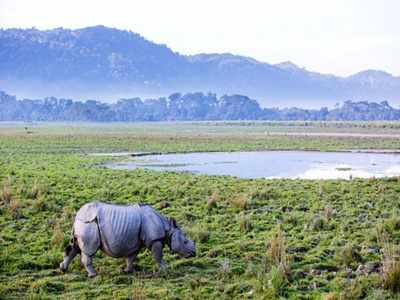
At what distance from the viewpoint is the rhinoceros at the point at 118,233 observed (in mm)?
11211

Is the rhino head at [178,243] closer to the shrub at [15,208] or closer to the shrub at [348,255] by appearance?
the shrub at [348,255]

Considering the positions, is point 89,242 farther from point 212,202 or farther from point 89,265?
point 212,202

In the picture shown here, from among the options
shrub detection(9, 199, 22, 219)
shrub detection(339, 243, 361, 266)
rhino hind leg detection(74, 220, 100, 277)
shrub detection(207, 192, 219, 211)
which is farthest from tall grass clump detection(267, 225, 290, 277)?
shrub detection(9, 199, 22, 219)

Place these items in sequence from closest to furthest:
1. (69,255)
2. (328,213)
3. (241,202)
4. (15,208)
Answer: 1. (69,255)
2. (328,213)
3. (15,208)
4. (241,202)

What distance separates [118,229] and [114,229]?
0.07 meters

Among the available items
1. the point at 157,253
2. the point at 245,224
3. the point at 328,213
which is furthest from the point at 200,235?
the point at 328,213

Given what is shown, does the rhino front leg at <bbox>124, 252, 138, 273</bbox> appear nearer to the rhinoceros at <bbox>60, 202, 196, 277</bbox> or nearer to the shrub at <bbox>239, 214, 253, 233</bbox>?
the rhinoceros at <bbox>60, 202, 196, 277</bbox>

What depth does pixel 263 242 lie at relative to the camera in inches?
539

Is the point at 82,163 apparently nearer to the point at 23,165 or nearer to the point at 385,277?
the point at 23,165

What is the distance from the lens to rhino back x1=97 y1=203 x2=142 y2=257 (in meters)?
11.2

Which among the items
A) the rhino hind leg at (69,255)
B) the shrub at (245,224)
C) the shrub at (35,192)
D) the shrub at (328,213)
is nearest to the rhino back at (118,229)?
the rhino hind leg at (69,255)

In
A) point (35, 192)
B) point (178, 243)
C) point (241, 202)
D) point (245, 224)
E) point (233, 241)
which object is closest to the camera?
point (178, 243)

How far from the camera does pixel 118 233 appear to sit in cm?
1123

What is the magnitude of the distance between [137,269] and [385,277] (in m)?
4.61
